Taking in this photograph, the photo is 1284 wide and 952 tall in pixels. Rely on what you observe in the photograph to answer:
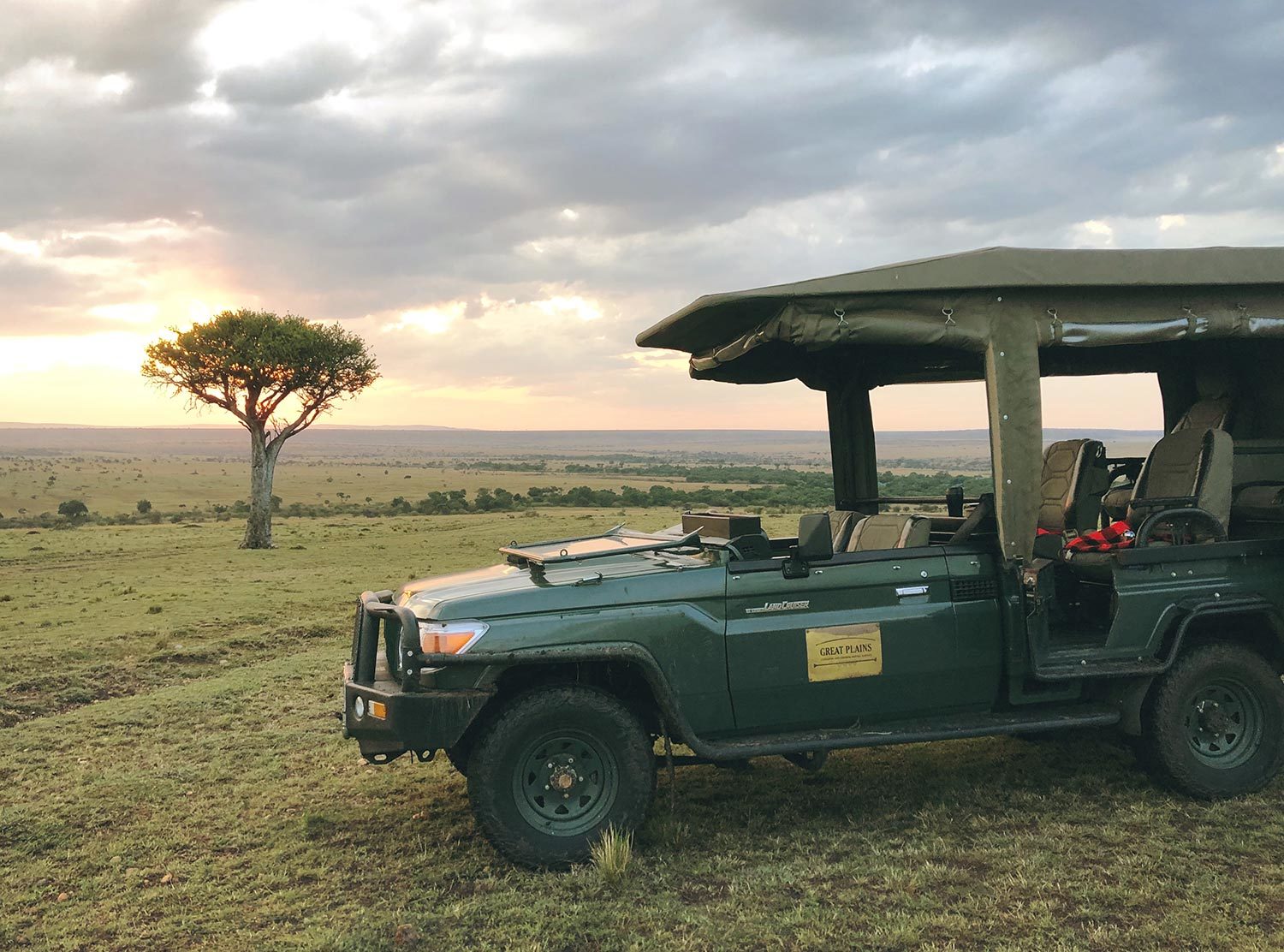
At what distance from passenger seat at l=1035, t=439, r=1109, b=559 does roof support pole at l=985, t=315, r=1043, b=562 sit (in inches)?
86.1

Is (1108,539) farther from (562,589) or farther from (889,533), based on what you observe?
(562,589)

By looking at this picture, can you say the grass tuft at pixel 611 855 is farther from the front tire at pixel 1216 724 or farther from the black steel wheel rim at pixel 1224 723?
the black steel wheel rim at pixel 1224 723

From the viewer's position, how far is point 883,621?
5.93 metres

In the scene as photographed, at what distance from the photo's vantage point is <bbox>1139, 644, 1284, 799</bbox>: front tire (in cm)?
629

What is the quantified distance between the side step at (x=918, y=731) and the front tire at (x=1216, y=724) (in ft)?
1.11

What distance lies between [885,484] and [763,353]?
3.06 metres

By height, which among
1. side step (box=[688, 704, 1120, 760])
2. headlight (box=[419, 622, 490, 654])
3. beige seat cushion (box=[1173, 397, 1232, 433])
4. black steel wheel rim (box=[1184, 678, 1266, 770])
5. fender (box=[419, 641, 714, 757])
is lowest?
black steel wheel rim (box=[1184, 678, 1266, 770])

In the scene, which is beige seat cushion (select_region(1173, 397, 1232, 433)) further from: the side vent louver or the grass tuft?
the grass tuft

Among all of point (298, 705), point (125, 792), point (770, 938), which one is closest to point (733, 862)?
point (770, 938)

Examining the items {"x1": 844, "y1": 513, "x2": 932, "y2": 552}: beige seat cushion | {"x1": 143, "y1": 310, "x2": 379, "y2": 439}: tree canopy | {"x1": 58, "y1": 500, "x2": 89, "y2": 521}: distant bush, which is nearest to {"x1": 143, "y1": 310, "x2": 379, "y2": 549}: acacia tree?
{"x1": 143, "y1": 310, "x2": 379, "y2": 439}: tree canopy

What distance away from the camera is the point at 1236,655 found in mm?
6492

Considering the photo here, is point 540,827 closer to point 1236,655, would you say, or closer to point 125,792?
point 125,792

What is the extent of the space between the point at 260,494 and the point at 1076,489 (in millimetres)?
23816

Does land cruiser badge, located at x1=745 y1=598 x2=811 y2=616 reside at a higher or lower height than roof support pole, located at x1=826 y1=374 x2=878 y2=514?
lower
